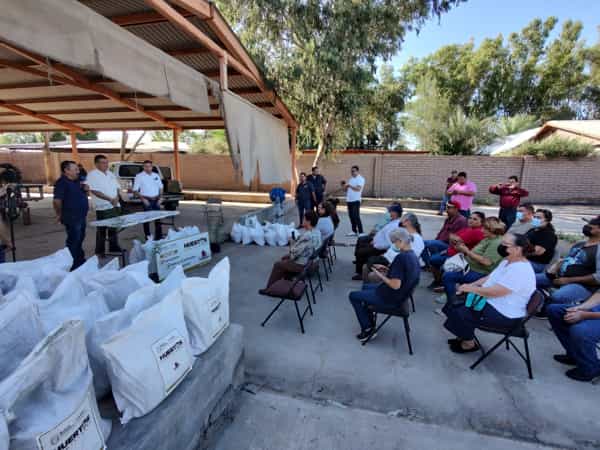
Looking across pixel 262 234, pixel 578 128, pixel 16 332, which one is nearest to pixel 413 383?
pixel 16 332

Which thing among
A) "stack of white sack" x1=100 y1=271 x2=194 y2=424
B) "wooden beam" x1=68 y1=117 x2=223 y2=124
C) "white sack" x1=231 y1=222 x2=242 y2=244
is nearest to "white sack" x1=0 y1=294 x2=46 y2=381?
"stack of white sack" x1=100 y1=271 x2=194 y2=424

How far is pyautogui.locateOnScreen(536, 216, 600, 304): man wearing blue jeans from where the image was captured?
314cm

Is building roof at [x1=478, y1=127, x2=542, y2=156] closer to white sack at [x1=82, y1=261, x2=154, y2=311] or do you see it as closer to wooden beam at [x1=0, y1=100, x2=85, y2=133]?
white sack at [x1=82, y1=261, x2=154, y2=311]

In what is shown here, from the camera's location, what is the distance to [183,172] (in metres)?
17.1

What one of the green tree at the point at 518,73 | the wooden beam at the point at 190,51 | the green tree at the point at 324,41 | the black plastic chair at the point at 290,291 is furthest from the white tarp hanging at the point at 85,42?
the green tree at the point at 518,73

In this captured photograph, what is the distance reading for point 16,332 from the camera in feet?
4.75

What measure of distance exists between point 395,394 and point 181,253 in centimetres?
362

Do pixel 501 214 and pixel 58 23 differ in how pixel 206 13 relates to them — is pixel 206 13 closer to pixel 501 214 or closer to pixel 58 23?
pixel 58 23

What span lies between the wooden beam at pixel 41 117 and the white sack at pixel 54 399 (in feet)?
35.0

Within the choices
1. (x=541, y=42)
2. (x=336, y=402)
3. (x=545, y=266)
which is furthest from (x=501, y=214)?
(x=541, y=42)

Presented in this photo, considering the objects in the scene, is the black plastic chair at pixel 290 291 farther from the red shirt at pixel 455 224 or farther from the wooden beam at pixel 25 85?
the wooden beam at pixel 25 85

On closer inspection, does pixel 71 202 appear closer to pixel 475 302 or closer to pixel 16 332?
pixel 16 332

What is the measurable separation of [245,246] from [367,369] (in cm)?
443

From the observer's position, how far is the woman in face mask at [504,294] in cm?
261
